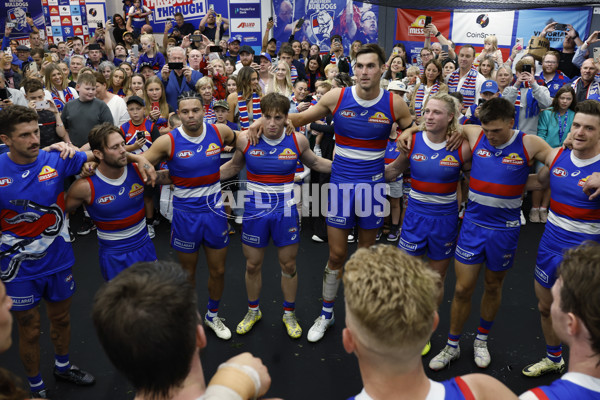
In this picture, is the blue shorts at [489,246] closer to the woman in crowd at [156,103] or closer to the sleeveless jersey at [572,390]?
the sleeveless jersey at [572,390]

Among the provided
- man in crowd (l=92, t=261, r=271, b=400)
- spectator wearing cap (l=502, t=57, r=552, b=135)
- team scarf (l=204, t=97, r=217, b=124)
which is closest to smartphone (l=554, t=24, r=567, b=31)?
spectator wearing cap (l=502, t=57, r=552, b=135)

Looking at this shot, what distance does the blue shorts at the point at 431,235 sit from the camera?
10.5 ft

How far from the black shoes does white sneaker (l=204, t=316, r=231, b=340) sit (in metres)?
0.90

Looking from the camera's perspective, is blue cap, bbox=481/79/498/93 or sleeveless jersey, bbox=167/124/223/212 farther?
blue cap, bbox=481/79/498/93

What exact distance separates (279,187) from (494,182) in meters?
1.51

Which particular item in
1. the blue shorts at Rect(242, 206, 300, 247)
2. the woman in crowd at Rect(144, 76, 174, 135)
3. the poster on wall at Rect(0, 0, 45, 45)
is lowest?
the blue shorts at Rect(242, 206, 300, 247)

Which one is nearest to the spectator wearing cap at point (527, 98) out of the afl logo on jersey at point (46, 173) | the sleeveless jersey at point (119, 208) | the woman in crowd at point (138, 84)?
the woman in crowd at point (138, 84)

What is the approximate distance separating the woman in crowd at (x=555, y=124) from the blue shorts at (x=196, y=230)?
4260 mm

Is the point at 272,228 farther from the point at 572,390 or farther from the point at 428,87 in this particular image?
the point at 428,87

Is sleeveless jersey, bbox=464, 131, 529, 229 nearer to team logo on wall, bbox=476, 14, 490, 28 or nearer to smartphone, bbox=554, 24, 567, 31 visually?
smartphone, bbox=554, 24, 567, 31

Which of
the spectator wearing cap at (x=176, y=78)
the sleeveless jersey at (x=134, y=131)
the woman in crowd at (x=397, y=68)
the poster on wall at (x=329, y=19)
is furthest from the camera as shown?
the poster on wall at (x=329, y=19)

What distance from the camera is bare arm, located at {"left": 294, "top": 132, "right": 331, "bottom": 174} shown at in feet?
11.6

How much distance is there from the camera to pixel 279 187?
3486 millimetres

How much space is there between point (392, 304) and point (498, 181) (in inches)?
85.2
